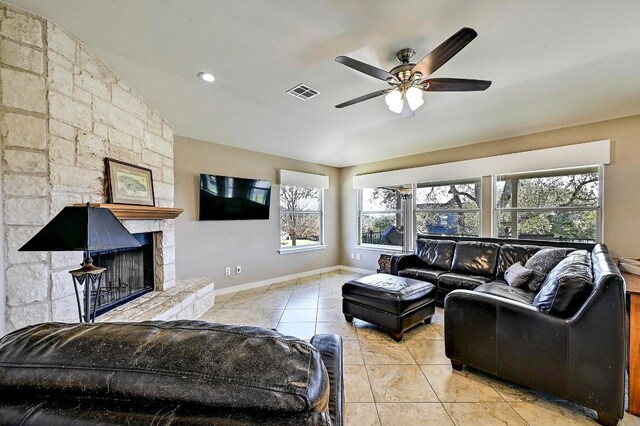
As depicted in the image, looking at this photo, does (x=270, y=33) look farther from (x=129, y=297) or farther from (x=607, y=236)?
(x=607, y=236)

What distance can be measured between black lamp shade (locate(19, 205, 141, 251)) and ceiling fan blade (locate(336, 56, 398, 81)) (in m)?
1.76

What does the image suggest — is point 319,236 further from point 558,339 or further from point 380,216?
point 558,339

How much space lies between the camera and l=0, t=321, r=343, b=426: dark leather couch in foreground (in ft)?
1.87

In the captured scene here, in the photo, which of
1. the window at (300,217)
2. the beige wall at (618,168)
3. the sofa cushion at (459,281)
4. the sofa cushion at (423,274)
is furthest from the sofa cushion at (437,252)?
the window at (300,217)

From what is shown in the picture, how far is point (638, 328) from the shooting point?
5.46ft

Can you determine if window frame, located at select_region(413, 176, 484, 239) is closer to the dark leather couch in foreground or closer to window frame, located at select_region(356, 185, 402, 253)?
window frame, located at select_region(356, 185, 402, 253)

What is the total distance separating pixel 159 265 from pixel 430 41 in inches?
146

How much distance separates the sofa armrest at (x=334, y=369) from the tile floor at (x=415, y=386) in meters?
0.87

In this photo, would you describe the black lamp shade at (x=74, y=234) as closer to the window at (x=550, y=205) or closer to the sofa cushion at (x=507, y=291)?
the sofa cushion at (x=507, y=291)

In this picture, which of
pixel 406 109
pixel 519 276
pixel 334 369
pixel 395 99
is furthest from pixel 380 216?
pixel 334 369

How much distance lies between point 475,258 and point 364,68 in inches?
118

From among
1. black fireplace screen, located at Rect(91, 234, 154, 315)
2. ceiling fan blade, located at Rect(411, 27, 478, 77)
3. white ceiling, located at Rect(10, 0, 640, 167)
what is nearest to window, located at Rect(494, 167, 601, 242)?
white ceiling, located at Rect(10, 0, 640, 167)

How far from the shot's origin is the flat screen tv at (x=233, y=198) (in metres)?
3.98

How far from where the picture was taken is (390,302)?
265 centimetres
